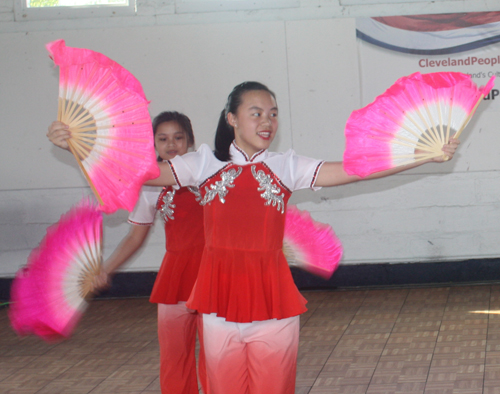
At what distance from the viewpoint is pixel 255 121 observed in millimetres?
2236

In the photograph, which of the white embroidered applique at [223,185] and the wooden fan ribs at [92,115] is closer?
the wooden fan ribs at [92,115]

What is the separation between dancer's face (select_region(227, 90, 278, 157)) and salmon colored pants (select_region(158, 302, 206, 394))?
35.4 inches

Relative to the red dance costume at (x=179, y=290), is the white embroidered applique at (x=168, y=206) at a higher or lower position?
higher

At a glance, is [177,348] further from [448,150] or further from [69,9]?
[69,9]

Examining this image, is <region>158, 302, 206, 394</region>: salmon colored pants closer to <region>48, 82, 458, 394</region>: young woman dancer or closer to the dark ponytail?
<region>48, 82, 458, 394</region>: young woman dancer

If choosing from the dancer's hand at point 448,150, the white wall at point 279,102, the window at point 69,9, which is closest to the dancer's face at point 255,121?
the dancer's hand at point 448,150

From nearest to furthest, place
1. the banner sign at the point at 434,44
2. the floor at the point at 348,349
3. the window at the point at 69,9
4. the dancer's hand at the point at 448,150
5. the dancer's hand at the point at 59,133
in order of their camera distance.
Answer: the dancer's hand at the point at 59,133
the dancer's hand at the point at 448,150
the floor at the point at 348,349
the banner sign at the point at 434,44
the window at the point at 69,9

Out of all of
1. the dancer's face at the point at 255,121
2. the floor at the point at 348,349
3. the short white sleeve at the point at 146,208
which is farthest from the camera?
the floor at the point at 348,349

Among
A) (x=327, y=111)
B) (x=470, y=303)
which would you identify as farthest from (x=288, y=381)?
(x=327, y=111)

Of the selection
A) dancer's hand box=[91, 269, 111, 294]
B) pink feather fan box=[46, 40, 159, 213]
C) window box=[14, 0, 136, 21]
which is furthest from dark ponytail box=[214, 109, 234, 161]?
window box=[14, 0, 136, 21]

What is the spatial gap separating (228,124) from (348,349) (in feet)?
8.06

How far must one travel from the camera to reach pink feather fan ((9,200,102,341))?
2764 mm

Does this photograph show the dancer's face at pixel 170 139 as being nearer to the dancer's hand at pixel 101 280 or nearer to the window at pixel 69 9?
the dancer's hand at pixel 101 280

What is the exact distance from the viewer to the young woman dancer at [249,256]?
2150mm
